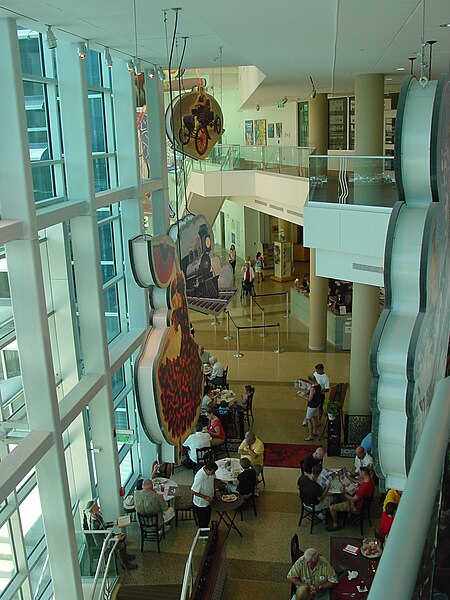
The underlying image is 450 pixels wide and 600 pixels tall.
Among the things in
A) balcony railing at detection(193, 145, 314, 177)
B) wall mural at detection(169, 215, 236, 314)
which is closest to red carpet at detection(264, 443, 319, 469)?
wall mural at detection(169, 215, 236, 314)

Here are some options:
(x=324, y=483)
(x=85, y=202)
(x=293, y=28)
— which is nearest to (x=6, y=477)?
(x=85, y=202)

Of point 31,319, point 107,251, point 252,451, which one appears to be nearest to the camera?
point 31,319

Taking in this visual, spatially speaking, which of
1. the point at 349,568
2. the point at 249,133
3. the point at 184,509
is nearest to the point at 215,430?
the point at 184,509

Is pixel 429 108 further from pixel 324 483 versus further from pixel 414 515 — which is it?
pixel 324 483

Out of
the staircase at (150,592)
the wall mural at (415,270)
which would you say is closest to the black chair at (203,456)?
the staircase at (150,592)

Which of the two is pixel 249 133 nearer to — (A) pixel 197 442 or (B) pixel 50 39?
(A) pixel 197 442

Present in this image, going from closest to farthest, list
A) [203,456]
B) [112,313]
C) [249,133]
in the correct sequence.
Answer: [112,313] → [203,456] → [249,133]

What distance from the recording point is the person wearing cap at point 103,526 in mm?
9535

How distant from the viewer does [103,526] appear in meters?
9.64

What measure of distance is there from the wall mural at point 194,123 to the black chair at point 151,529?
5281 mm

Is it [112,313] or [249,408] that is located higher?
[112,313]

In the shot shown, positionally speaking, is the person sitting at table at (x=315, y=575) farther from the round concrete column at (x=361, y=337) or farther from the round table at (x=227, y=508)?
the round concrete column at (x=361, y=337)

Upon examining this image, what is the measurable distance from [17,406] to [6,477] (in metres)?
1.73

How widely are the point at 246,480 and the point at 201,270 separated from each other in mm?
3633
